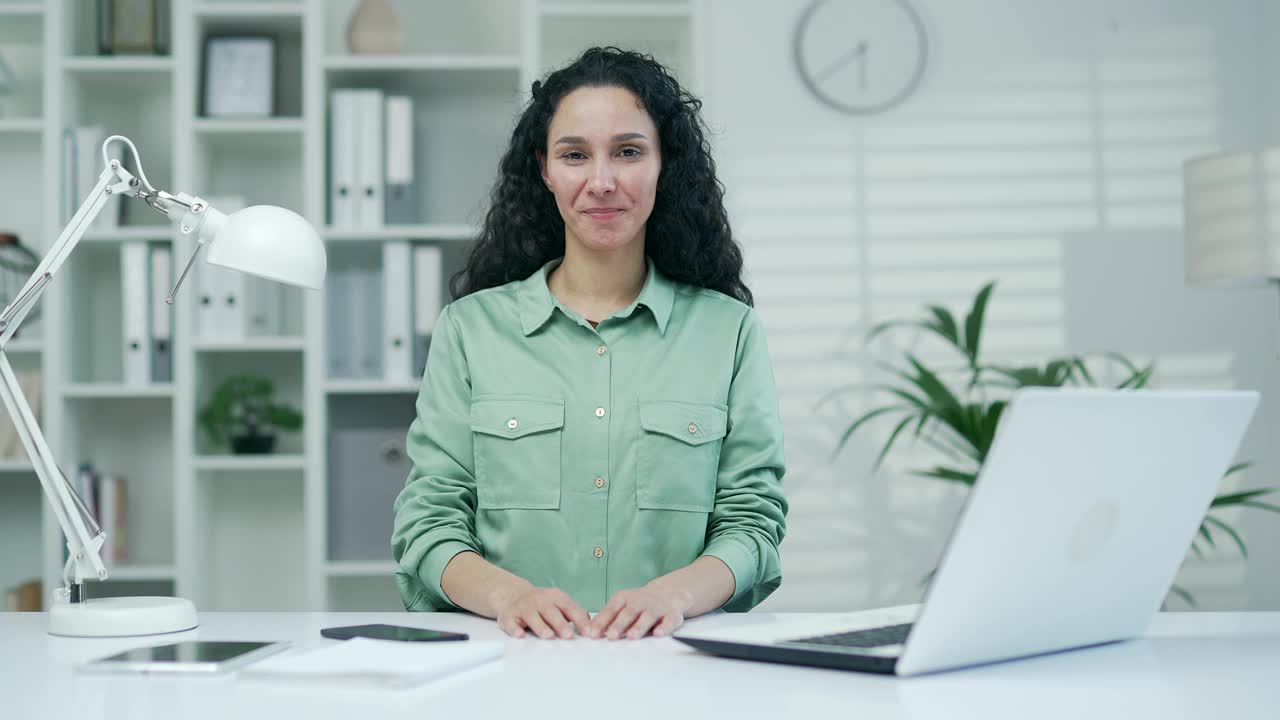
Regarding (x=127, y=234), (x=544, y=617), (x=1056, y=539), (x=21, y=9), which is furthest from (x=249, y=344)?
A: (x=1056, y=539)

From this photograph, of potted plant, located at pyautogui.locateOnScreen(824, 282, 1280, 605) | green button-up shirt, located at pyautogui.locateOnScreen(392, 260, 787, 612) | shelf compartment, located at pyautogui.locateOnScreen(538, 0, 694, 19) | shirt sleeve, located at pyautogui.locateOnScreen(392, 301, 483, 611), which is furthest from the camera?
shelf compartment, located at pyautogui.locateOnScreen(538, 0, 694, 19)

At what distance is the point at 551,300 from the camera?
168 cm

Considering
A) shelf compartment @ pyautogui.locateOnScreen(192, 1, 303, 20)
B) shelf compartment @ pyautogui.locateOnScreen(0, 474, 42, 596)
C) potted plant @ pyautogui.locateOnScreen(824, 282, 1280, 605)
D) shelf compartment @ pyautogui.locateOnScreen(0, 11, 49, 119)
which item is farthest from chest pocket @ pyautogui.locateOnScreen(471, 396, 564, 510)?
shelf compartment @ pyautogui.locateOnScreen(0, 11, 49, 119)

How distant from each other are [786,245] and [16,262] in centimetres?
206

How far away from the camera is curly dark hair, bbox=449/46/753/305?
1718 millimetres

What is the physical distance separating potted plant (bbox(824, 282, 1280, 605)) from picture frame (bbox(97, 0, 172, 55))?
82.6 inches

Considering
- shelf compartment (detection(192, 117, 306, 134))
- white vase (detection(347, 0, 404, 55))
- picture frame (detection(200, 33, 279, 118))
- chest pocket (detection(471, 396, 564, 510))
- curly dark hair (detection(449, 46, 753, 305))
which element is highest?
white vase (detection(347, 0, 404, 55))

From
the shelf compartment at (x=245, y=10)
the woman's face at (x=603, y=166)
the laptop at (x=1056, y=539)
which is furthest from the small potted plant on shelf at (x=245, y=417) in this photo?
the laptop at (x=1056, y=539)

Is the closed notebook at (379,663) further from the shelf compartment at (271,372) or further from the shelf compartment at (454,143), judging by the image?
the shelf compartment at (454,143)

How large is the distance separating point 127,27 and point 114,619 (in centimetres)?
240

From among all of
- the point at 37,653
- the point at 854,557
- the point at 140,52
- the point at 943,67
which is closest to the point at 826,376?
the point at 854,557

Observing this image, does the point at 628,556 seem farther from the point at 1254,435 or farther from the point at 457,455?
the point at 1254,435

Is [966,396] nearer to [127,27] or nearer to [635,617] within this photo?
[635,617]

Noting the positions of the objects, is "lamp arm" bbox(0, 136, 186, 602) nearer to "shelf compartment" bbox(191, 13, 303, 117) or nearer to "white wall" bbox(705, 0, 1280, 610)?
"shelf compartment" bbox(191, 13, 303, 117)
